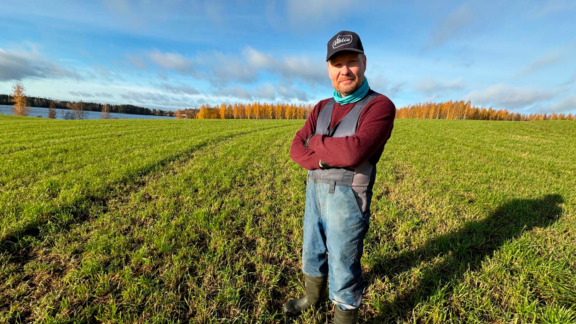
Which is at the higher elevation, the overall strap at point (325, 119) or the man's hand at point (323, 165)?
the overall strap at point (325, 119)

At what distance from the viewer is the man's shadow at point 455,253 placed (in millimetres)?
2840

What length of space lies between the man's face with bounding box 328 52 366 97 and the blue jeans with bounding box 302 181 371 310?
972mm

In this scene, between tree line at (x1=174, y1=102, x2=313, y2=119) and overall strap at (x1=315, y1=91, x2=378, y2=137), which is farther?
tree line at (x1=174, y1=102, x2=313, y2=119)

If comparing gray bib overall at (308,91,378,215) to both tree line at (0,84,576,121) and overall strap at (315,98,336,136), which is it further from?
tree line at (0,84,576,121)

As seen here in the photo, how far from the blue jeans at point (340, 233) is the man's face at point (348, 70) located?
38.3 inches

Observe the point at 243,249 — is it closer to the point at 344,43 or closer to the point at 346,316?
the point at 346,316

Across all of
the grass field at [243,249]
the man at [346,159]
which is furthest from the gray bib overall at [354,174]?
the grass field at [243,249]

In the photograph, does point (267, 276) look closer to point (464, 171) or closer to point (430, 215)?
point (430, 215)

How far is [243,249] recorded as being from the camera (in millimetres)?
3762

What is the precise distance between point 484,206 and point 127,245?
7.81 m

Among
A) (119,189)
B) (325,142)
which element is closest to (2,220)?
(119,189)

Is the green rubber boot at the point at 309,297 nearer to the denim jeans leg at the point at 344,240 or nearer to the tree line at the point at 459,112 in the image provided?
the denim jeans leg at the point at 344,240

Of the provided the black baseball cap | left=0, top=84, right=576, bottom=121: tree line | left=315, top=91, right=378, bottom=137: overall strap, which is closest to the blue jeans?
left=315, top=91, right=378, bottom=137: overall strap

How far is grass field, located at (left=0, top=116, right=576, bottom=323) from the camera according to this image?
2650 millimetres
